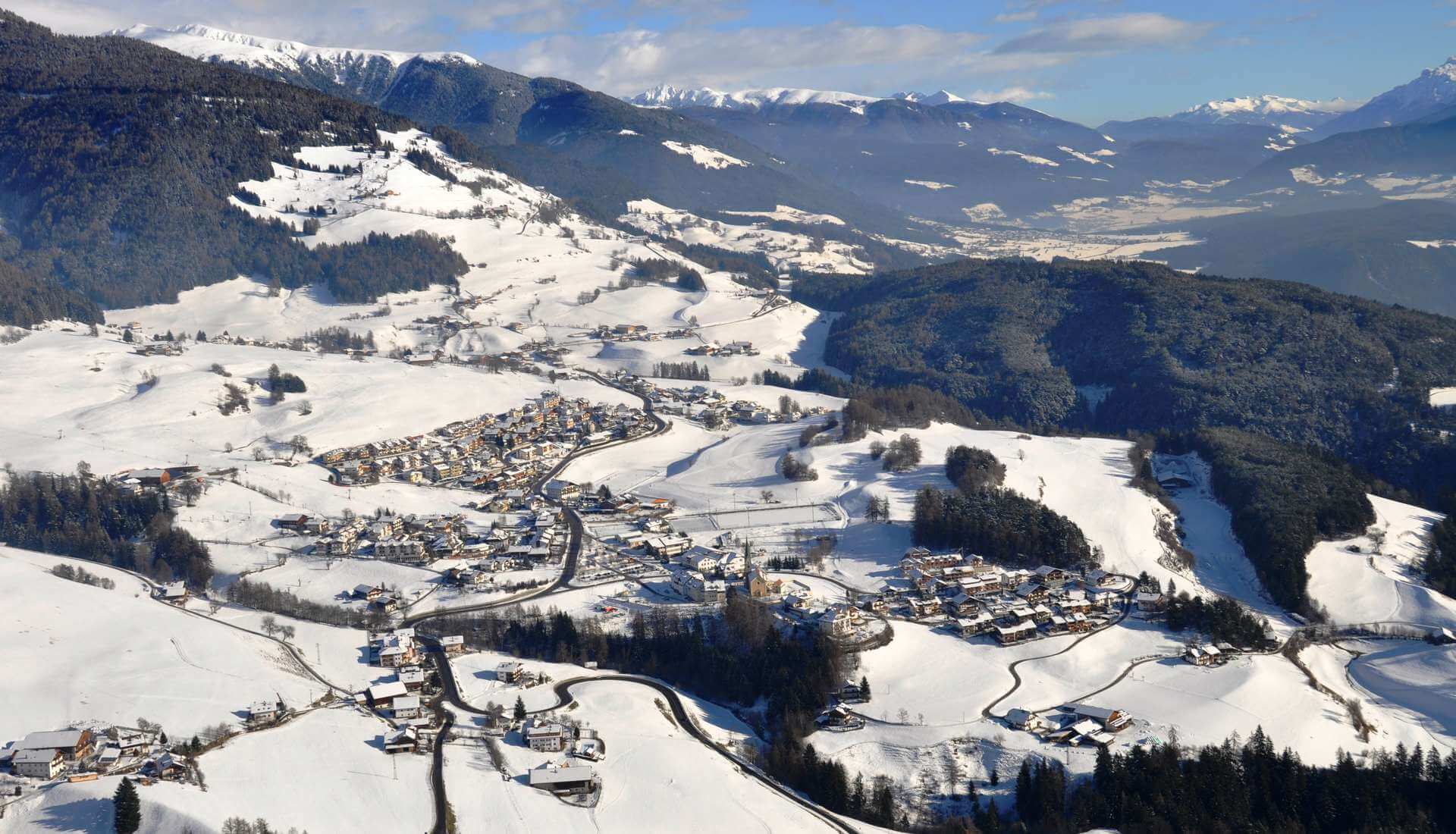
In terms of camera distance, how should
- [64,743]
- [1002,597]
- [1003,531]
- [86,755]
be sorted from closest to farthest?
[64,743] → [86,755] → [1002,597] → [1003,531]

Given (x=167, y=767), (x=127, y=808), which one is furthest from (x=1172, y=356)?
(x=127, y=808)

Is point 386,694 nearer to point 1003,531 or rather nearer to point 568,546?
point 568,546

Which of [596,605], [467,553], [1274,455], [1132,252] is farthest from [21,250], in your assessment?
[1132,252]

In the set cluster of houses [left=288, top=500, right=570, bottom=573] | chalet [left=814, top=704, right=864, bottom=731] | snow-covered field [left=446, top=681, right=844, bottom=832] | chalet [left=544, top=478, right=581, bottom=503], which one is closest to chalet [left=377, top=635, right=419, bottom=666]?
snow-covered field [left=446, top=681, right=844, bottom=832]

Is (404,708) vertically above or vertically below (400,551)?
below

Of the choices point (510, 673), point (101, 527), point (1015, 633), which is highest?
point (101, 527)

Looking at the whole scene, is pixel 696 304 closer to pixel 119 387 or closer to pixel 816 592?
pixel 119 387

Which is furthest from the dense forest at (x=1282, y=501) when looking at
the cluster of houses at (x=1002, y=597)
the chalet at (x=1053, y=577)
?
the chalet at (x=1053, y=577)

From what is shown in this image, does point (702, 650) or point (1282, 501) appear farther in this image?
point (1282, 501)
